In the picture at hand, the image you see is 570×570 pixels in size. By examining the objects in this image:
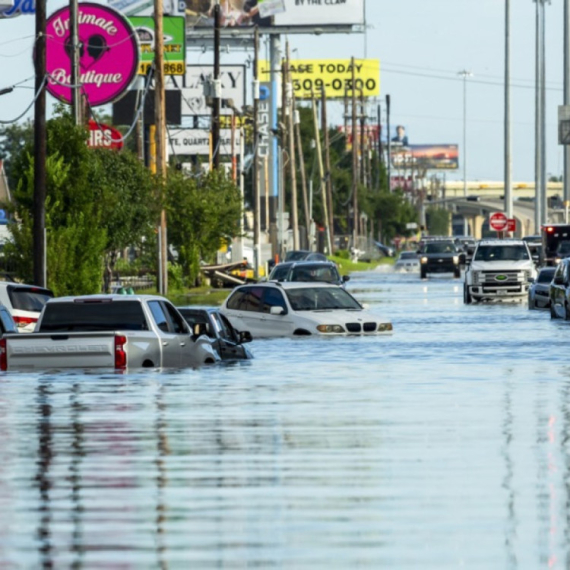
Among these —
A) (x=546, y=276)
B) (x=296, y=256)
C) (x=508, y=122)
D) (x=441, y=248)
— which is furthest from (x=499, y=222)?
(x=546, y=276)

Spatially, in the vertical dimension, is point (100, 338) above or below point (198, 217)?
below

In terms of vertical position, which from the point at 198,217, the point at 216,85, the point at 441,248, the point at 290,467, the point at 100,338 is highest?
the point at 216,85

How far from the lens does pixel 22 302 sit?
33.3 m

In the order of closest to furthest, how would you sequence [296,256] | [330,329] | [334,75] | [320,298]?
1. [330,329]
2. [320,298]
3. [296,256]
4. [334,75]

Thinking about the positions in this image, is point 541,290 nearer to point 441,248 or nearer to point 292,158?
point 441,248

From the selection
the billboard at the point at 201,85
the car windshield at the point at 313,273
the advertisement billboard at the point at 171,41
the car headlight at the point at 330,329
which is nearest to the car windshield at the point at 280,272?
the car windshield at the point at 313,273

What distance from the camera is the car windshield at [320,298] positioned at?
129 ft

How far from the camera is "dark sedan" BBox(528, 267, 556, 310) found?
52656 mm

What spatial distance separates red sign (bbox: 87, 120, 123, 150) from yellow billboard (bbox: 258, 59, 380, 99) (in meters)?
106

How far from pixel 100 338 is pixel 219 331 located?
495 cm

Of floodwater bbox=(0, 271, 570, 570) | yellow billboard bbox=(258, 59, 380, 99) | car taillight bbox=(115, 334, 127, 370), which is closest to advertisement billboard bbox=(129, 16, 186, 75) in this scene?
floodwater bbox=(0, 271, 570, 570)

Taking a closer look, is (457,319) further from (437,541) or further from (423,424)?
(437,541)

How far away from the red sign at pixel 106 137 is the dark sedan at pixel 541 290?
17206mm

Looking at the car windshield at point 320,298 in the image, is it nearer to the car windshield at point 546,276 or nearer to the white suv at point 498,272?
the car windshield at point 546,276
